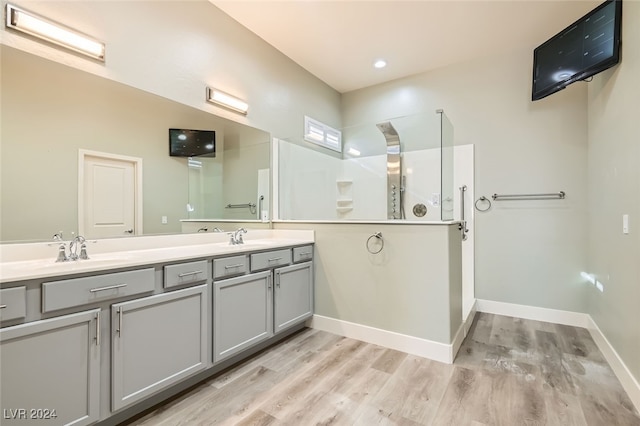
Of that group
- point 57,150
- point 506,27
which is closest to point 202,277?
point 57,150

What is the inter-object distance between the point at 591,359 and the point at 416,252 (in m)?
1.55

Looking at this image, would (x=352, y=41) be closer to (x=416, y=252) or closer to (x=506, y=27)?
(x=506, y=27)

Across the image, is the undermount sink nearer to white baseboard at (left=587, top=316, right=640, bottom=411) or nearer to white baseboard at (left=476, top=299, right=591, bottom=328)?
white baseboard at (left=587, top=316, right=640, bottom=411)

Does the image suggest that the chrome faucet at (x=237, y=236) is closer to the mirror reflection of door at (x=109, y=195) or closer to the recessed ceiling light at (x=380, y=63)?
the mirror reflection of door at (x=109, y=195)

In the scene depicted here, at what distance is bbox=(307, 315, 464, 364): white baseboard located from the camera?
228 cm

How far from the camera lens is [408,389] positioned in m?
1.91

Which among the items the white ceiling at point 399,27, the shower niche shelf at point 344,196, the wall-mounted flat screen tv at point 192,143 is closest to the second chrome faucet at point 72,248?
the wall-mounted flat screen tv at point 192,143

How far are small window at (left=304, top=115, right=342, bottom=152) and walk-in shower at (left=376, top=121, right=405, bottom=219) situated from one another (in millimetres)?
696

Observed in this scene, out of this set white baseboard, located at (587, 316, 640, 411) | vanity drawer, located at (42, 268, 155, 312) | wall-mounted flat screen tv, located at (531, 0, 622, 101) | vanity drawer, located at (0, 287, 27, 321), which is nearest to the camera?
vanity drawer, located at (0, 287, 27, 321)

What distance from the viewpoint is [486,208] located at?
11.3 ft

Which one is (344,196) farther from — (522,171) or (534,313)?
(534,313)

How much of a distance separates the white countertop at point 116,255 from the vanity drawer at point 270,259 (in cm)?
5

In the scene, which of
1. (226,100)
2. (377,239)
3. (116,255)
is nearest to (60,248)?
(116,255)

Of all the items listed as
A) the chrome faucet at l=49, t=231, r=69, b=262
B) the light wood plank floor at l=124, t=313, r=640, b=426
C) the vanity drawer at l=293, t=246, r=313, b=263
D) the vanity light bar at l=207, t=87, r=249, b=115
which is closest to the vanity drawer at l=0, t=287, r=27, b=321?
the chrome faucet at l=49, t=231, r=69, b=262
